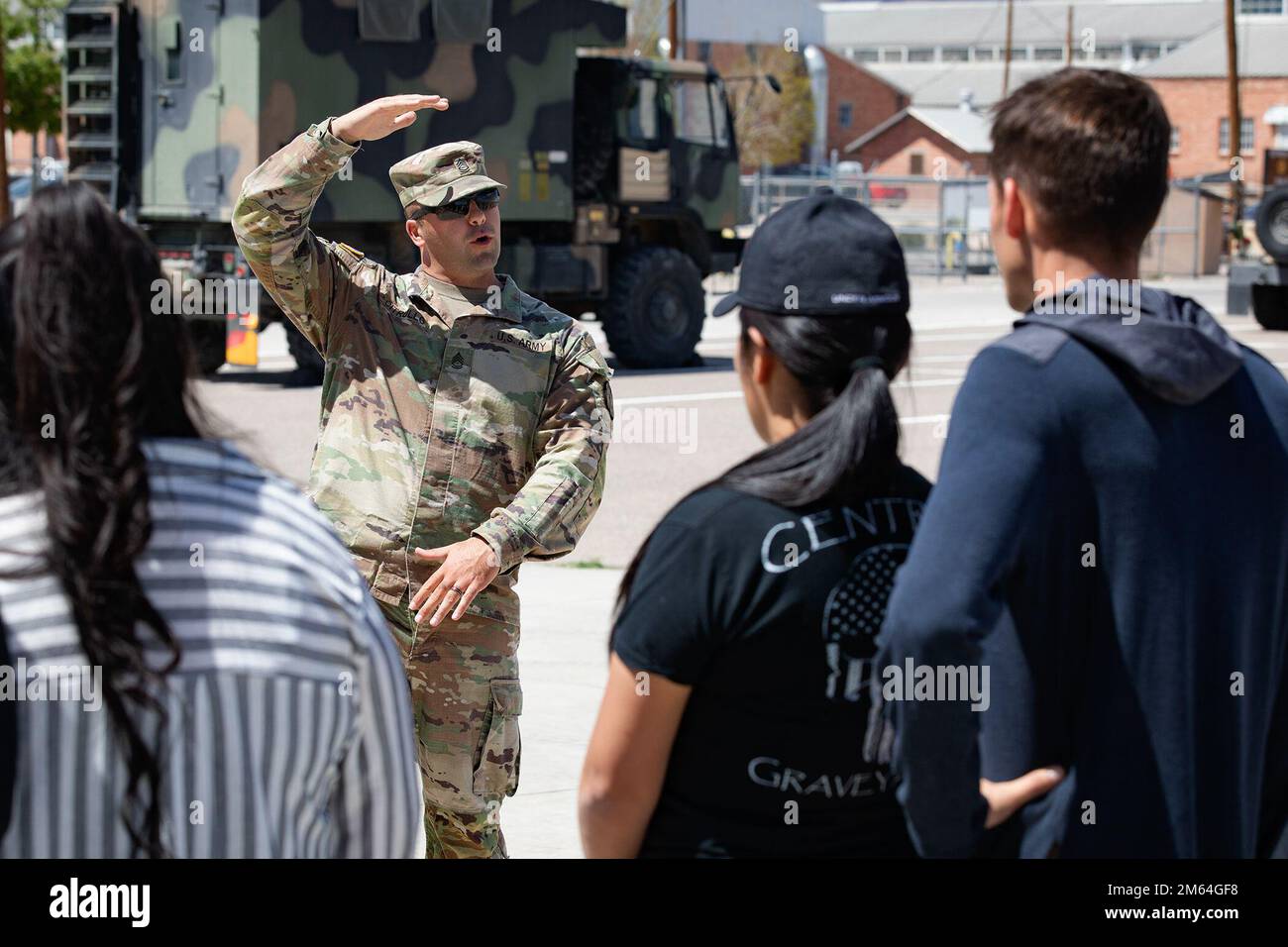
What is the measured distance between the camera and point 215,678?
1815mm

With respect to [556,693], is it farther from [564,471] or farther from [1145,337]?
[1145,337]

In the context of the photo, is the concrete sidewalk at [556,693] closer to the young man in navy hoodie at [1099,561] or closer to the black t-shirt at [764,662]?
the black t-shirt at [764,662]

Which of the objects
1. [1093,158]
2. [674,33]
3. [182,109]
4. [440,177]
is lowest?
[1093,158]

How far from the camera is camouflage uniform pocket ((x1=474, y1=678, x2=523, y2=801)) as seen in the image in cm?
→ 372

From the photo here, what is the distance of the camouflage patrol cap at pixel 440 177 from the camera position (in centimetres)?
382

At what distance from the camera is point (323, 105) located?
15.1 metres

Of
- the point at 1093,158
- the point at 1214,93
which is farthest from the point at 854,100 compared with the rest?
the point at 1093,158

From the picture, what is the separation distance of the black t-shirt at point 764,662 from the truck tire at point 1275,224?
2034 centimetres

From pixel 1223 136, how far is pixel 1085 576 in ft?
242

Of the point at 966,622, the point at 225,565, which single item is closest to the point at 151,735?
the point at 225,565

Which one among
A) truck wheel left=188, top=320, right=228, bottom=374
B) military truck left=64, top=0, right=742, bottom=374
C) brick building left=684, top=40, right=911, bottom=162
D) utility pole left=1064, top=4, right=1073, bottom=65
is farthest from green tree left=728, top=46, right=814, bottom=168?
truck wheel left=188, top=320, right=228, bottom=374

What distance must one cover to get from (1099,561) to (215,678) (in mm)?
1023

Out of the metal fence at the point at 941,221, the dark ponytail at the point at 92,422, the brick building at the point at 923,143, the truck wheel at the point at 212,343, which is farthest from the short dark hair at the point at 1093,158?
the brick building at the point at 923,143
